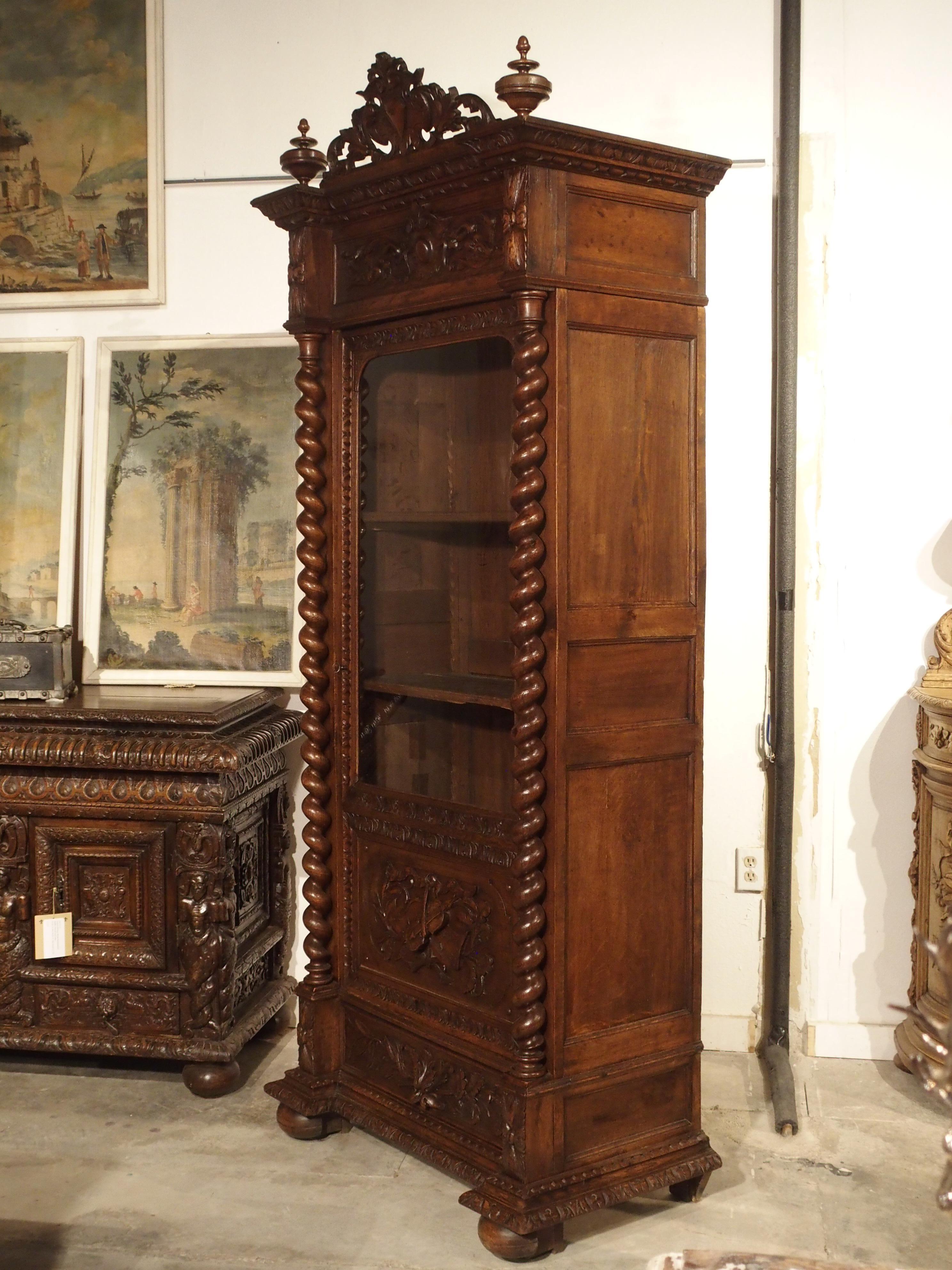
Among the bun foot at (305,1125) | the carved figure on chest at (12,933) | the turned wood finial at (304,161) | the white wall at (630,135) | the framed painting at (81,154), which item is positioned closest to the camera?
the turned wood finial at (304,161)

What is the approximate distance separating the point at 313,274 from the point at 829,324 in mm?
1400

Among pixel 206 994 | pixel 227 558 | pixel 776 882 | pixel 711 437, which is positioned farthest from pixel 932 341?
pixel 206 994

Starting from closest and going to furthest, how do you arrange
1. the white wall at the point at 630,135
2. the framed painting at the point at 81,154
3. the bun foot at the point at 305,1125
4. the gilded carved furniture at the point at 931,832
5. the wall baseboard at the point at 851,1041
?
the bun foot at the point at 305,1125 → the gilded carved furniture at the point at 931,832 → the white wall at the point at 630,135 → the wall baseboard at the point at 851,1041 → the framed painting at the point at 81,154

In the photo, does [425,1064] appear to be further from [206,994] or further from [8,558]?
[8,558]

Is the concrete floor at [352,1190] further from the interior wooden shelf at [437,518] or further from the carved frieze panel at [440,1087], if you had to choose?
the interior wooden shelf at [437,518]

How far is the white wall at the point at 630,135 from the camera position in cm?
338

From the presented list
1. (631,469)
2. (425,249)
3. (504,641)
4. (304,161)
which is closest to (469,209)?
(425,249)

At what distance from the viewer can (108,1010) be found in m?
3.26

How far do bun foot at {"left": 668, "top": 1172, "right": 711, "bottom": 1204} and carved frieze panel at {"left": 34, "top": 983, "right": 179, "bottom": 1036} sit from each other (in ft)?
4.33

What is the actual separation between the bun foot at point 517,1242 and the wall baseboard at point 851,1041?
1216mm

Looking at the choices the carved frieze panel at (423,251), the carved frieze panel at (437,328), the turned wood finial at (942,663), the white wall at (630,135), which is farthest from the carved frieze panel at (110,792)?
the turned wood finial at (942,663)

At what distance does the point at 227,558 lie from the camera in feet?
12.1

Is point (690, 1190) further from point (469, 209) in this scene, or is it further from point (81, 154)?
point (81, 154)

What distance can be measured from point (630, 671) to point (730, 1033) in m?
1.44
